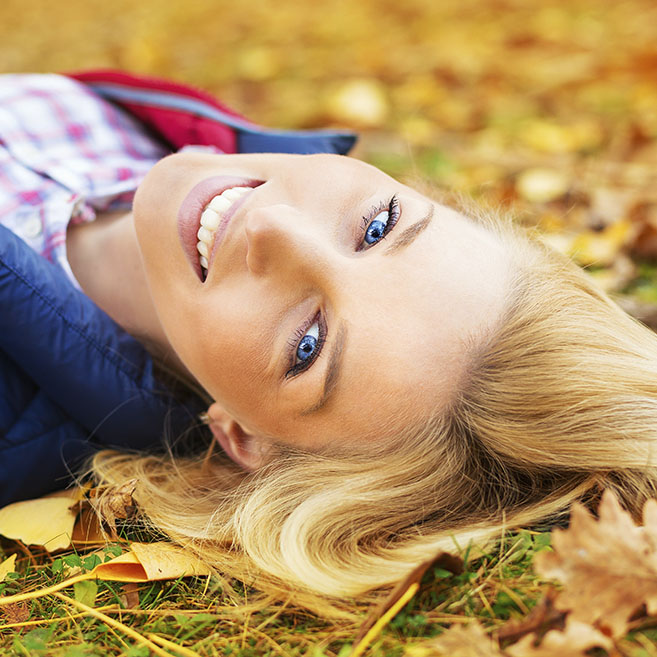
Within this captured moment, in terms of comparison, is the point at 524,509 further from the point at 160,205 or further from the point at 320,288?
the point at 160,205

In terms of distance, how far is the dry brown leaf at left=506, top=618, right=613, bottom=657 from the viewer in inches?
44.8

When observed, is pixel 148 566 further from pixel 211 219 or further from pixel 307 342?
pixel 211 219

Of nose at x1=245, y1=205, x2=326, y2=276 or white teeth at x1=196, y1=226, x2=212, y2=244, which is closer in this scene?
nose at x1=245, y1=205, x2=326, y2=276

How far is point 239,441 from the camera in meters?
1.97

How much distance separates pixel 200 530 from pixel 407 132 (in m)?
3.19

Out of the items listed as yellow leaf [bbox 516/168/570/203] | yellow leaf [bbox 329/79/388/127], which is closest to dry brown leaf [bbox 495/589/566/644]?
yellow leaf [bbox 516/168/570/203]

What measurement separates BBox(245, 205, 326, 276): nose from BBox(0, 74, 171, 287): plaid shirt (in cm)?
80

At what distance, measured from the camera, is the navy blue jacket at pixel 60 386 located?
76.9 inches

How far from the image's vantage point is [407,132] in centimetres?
443

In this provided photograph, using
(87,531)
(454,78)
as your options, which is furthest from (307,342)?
(454,78)

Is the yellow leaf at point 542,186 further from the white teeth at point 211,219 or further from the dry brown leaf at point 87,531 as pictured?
the dry brown leaf at point 87,531

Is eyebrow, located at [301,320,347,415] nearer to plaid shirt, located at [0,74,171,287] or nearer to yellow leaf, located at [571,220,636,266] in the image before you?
plaid shirt, located at [0,74,171,287]

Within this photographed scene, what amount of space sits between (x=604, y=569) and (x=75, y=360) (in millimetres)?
1391

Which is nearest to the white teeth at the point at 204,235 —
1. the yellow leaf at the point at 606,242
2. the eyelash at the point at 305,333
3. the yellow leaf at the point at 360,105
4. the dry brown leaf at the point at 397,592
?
the eyelash at the point at 305,333
